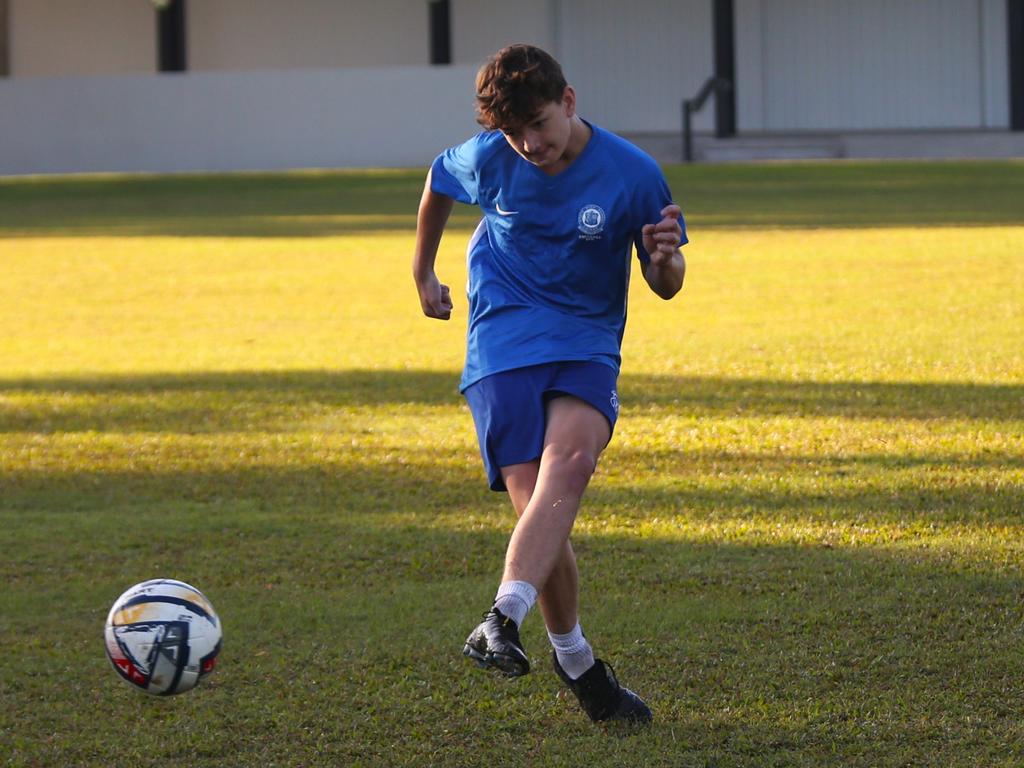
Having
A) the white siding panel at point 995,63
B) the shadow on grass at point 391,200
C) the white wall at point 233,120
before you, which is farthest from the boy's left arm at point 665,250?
the white siding panel at point 995,63

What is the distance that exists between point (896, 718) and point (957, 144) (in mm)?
36291

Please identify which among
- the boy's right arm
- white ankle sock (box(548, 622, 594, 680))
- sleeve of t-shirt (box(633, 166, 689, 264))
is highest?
sleeve of t-shirt (box(633, 166, 689, 264))

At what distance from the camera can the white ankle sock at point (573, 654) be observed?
401 centimetres

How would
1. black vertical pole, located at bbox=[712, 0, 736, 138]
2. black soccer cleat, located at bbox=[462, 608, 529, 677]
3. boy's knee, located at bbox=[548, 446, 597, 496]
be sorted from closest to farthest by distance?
1. black soccer cleat, located at bbox=[462, 608, 529, 677]
2. boy's knee, located at bbox=[548, 446, 597, 496]
3. black vertical pole, located at bbox=[712, 0, 736, 138]

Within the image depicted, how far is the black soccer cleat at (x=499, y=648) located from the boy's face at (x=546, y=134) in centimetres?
114

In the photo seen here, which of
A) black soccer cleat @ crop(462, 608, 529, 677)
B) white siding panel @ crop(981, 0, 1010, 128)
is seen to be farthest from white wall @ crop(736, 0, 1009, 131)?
black soccer cleat @ crop(462, 608, 529, 677)

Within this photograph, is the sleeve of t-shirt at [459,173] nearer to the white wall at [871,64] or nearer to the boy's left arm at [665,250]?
the boy's left arm at [665,250]

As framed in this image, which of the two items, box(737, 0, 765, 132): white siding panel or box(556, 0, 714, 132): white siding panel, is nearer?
box(737, 0, 765, 132): white siding panel

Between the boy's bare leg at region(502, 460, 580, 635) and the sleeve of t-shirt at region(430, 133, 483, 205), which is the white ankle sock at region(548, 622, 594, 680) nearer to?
the boy's bare leg at region(502, 460, 580, 635)

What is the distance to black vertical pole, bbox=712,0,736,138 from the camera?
40.2m

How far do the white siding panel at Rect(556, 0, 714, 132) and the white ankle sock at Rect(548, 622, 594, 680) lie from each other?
3881 centimetres

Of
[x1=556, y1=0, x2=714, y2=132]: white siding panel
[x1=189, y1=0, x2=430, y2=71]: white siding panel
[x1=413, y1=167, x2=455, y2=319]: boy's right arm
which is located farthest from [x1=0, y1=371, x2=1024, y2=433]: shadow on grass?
[x1=189, y1=0, x2=430, y2=71]: white siding panel

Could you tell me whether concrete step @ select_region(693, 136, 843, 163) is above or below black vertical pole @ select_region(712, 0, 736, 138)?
below

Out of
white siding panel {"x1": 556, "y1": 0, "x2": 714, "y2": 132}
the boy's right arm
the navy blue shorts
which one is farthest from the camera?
white siding panel {"x1": 556, "y1": 0, "x2": 714, "y2": 132}
